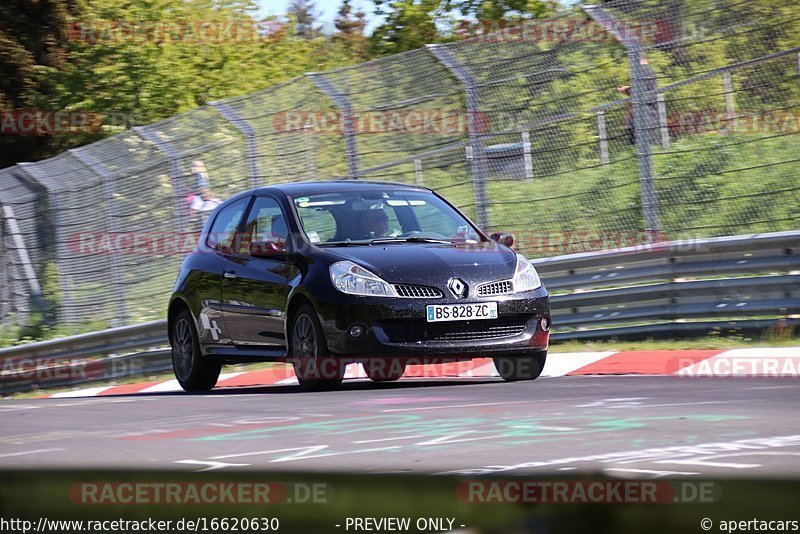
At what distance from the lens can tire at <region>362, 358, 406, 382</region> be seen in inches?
383

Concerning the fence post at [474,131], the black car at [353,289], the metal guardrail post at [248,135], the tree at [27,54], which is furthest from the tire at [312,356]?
the tree at [27,54]

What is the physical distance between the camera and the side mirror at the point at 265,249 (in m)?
9.57

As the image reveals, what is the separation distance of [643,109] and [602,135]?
476 mm

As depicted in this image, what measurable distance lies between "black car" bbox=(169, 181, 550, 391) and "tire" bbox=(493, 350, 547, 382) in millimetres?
11

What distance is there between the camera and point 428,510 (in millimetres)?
1527

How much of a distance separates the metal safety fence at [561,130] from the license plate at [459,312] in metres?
2.99

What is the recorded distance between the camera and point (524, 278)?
9.26 m

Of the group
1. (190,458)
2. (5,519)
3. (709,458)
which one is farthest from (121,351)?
(5,519)

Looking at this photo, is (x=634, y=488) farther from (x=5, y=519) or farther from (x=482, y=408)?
(x=482, y=408)

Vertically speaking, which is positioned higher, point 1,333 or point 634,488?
point 634,488

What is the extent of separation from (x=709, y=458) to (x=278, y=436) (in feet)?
7.20

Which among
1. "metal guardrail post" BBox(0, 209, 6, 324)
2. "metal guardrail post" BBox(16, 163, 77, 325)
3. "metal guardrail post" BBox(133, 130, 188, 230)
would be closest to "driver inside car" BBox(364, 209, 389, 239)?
"metal guardrail post" BBox(133, 130, 188, 230)

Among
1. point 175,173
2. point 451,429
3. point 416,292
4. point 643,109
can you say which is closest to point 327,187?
point 416,292

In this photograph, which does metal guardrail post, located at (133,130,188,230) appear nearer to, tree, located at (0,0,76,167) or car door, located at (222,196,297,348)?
car door, located at (222,196,297,348)
